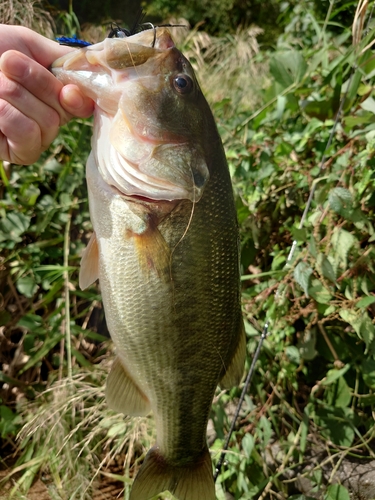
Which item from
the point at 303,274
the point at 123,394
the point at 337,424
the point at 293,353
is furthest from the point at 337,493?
the point at 123,394

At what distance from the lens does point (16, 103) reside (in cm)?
117

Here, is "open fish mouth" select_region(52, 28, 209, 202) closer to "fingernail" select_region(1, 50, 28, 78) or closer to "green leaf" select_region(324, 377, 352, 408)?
"fingernail" select_region(1, 50, 28, 78)

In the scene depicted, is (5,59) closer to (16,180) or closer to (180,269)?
(180,269)

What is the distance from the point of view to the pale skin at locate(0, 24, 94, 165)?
1.11 m

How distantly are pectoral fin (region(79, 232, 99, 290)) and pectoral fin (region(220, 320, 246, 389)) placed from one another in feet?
1.69

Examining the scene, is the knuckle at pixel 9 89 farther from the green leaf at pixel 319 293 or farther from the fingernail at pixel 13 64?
the green leaf at pixel 319 293

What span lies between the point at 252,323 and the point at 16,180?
1893 millimetres

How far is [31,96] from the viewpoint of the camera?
1167 millimetres

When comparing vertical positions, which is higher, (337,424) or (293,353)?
(293,353)

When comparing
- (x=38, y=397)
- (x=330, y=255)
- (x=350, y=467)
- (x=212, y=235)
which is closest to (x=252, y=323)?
(x=330, y=255)

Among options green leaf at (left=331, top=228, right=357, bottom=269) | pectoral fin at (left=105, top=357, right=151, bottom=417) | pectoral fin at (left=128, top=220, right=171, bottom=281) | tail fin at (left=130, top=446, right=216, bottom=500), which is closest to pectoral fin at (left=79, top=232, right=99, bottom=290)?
pectoral fin at (left=128, top=220, right=171, bottom=281)

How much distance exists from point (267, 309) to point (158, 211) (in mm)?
1175

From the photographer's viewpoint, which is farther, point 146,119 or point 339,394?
point 339,394

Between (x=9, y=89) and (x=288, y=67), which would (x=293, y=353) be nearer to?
(x=288, y=67)
